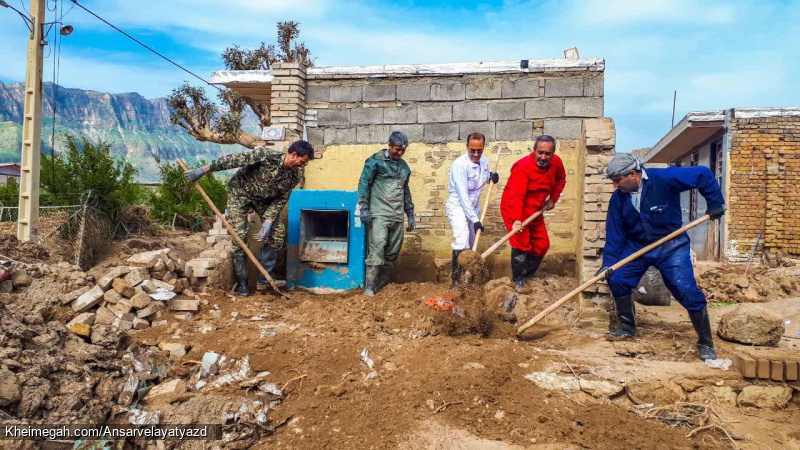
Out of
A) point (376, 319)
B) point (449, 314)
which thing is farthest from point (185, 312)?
point (449, 314)

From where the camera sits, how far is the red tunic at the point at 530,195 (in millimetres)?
5688

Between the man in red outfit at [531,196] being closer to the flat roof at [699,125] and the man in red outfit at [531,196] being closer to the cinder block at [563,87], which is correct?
the cinder block at [563,87]

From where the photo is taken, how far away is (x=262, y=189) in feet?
19.3

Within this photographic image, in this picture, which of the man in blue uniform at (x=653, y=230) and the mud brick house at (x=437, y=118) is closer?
the man in blue uniform at (x=653, y=230)

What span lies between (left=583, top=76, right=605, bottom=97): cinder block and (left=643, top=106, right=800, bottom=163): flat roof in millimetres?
4781

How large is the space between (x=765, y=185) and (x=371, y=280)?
Result: 33.0ft

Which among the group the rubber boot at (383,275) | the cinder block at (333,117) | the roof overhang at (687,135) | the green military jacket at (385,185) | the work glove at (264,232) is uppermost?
the roof overhang at (687,135)

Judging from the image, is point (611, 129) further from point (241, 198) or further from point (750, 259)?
point (750, 259)

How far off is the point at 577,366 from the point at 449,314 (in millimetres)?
1212

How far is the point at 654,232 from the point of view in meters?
4.23

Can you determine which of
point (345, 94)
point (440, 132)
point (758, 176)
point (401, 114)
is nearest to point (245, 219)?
point (345, 94)

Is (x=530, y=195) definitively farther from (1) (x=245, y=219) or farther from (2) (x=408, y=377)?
(1) (x=245, y=219)

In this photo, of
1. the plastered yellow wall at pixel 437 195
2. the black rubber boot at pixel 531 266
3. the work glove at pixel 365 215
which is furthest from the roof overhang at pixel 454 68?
the black rubber boot at pixel 531 266

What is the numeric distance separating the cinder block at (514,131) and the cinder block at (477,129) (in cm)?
7
